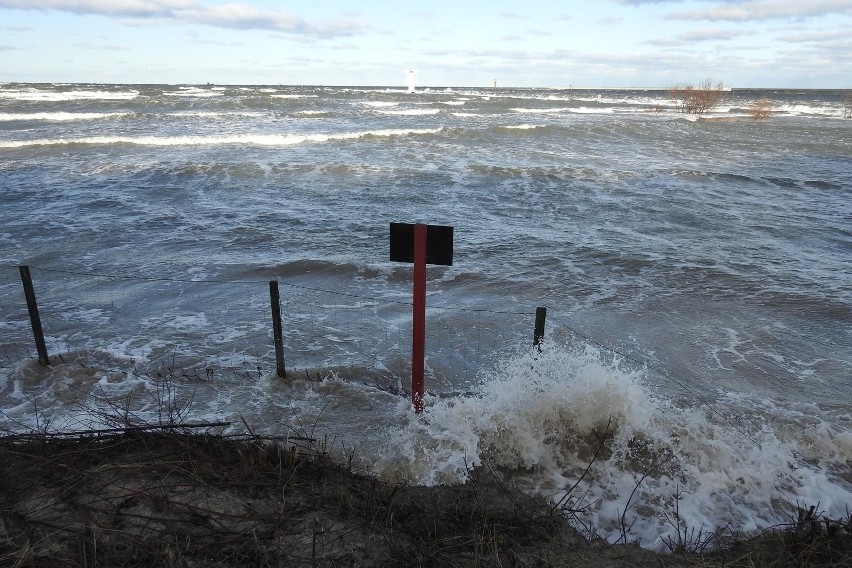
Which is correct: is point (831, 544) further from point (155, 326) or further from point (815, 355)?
point (155, 326)

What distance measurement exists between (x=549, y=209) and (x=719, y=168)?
33.0 feet

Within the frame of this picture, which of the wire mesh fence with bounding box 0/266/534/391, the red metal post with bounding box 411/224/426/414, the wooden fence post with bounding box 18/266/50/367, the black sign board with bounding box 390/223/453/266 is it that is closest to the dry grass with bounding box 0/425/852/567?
the red metal post with bounding box 411/224/426/414

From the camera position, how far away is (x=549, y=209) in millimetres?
14859

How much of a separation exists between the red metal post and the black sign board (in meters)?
0.05

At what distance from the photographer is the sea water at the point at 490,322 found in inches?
188

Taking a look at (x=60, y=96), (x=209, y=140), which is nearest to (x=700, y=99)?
(x=209, y=140)

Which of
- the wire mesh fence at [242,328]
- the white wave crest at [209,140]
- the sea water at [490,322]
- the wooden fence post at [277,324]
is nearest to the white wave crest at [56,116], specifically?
the white wave crest at [209,140]

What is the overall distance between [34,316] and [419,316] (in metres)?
4.39

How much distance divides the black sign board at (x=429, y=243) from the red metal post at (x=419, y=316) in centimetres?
5

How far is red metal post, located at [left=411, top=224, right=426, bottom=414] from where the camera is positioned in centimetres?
492

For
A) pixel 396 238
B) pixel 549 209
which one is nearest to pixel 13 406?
pixel 396 238

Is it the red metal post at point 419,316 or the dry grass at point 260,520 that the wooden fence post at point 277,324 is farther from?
the dry grass at point 260,520

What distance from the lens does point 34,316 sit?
6254 millimetres

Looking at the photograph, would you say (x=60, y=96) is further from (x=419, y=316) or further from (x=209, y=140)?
(x=419, y=316)
